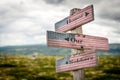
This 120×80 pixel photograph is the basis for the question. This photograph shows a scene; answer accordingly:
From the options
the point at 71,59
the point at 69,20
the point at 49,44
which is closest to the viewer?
the point at 49,44

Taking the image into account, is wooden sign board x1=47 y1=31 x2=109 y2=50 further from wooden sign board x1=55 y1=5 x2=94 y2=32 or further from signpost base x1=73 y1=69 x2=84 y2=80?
signpost base x1=73 y1=69 x2=84 y2=80

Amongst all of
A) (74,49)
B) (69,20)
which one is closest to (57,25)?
(69,20)

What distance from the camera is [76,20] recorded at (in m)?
11.1

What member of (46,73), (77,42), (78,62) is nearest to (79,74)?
(78,62)

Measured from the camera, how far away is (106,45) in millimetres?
11359

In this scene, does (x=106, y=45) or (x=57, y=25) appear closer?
(x=106, y=45)

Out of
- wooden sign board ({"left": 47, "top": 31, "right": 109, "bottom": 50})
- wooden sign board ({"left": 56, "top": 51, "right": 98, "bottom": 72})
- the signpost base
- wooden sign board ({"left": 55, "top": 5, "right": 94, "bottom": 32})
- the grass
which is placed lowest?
the grass

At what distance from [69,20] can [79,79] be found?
2.51 m

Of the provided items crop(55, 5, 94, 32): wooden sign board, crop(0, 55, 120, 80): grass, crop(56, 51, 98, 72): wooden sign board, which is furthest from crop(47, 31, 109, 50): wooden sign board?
crop(0, 55, 120, 80): grass

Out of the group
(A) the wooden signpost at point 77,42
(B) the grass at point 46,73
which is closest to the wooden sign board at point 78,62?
(A) the wooden signpost at point 77,42

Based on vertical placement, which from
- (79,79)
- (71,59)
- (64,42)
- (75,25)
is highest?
(75,25)

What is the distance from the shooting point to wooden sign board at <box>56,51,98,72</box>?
32.0 ft

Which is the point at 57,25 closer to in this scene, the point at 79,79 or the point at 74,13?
the point at 74,13

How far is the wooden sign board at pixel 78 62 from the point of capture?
32.0 feet
